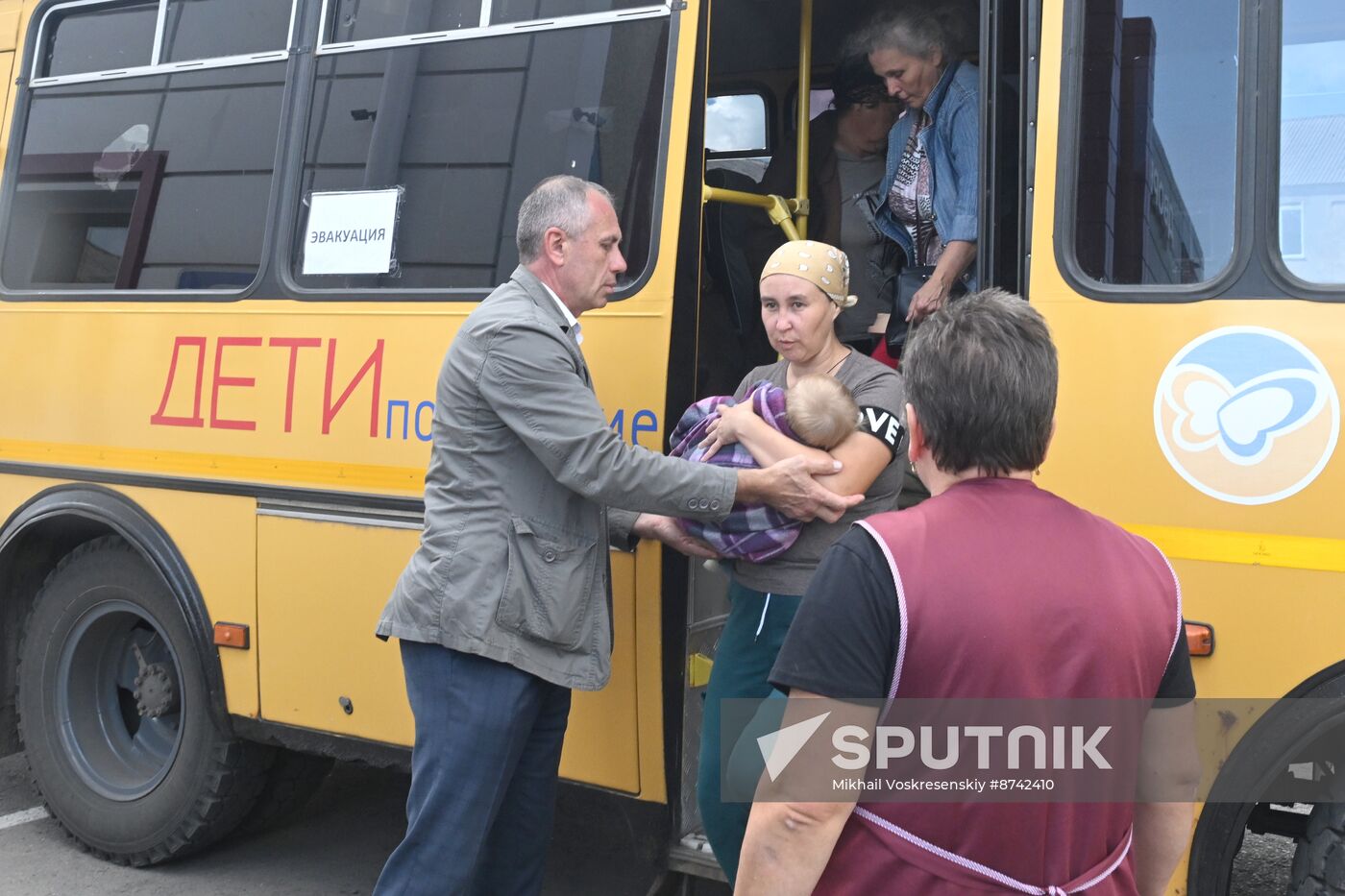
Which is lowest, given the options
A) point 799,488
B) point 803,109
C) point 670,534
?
point 670,534

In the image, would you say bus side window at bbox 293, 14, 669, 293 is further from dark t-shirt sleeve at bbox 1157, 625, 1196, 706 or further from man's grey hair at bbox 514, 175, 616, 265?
dark t-shirt sleeve at bbox 1157, 625, 1196, 706

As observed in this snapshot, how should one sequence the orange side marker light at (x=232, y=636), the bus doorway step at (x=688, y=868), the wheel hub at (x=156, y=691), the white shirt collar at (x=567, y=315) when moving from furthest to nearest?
the wheel hub at (x=156, y=691)
the orange side marker light at (x=232, y=636)
the bus doorway step at (x=688, y=868)
the white shirt collar at (x=567, y=315)

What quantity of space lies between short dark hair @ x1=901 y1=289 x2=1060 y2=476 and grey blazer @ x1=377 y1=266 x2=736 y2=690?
114 cm

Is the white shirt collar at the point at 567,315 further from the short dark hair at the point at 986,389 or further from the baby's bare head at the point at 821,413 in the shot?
the short dark hair at the point at 986,389

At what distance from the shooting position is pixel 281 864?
4531mm

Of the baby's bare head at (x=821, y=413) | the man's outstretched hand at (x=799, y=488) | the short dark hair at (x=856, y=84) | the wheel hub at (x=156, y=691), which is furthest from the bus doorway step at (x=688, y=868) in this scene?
the short dark hair at (x=856, y=84)

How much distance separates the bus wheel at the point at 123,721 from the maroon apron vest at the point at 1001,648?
9.93 ft

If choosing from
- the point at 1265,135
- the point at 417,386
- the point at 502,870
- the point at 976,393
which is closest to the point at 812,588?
the point at 976,393

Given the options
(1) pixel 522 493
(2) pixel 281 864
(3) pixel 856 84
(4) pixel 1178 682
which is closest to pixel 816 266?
(1) pixel 522 493

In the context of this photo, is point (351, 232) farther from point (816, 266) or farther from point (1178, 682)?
point (1178, 682)

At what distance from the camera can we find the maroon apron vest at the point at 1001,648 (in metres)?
1.58

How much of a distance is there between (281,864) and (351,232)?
7.23 feet

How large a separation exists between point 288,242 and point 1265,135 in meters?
2.65

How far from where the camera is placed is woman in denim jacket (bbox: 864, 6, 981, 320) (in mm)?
3398
